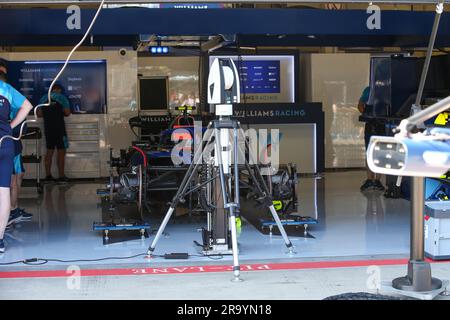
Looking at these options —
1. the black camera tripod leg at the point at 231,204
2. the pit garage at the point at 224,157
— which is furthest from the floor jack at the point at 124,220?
the black camera tripod leg at the point at 231,204

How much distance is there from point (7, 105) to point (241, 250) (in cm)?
256

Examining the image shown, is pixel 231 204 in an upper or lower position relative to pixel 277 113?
lower

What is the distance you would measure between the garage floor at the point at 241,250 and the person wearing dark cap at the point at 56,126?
3.27 meters

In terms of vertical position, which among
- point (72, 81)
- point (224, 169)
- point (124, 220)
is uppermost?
point (72, 81)

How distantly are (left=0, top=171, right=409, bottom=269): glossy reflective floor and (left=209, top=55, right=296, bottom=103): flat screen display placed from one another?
4.86 meters

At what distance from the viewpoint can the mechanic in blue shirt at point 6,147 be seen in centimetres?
687

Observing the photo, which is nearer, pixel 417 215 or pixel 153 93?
pixel 417 215

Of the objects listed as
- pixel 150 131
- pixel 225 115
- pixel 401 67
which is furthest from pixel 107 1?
pixel 150 131

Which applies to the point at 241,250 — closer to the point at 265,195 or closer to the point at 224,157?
the point at 265,195

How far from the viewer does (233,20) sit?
9.54m

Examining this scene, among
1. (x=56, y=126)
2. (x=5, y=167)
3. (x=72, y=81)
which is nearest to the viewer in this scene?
(x=5, y=167)

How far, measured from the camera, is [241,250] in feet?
23.0

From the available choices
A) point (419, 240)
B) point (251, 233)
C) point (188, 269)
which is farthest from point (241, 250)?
point (419, 240)

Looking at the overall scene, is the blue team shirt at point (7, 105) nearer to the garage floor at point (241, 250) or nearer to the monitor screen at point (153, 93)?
the garage floor at point (241, 250)
